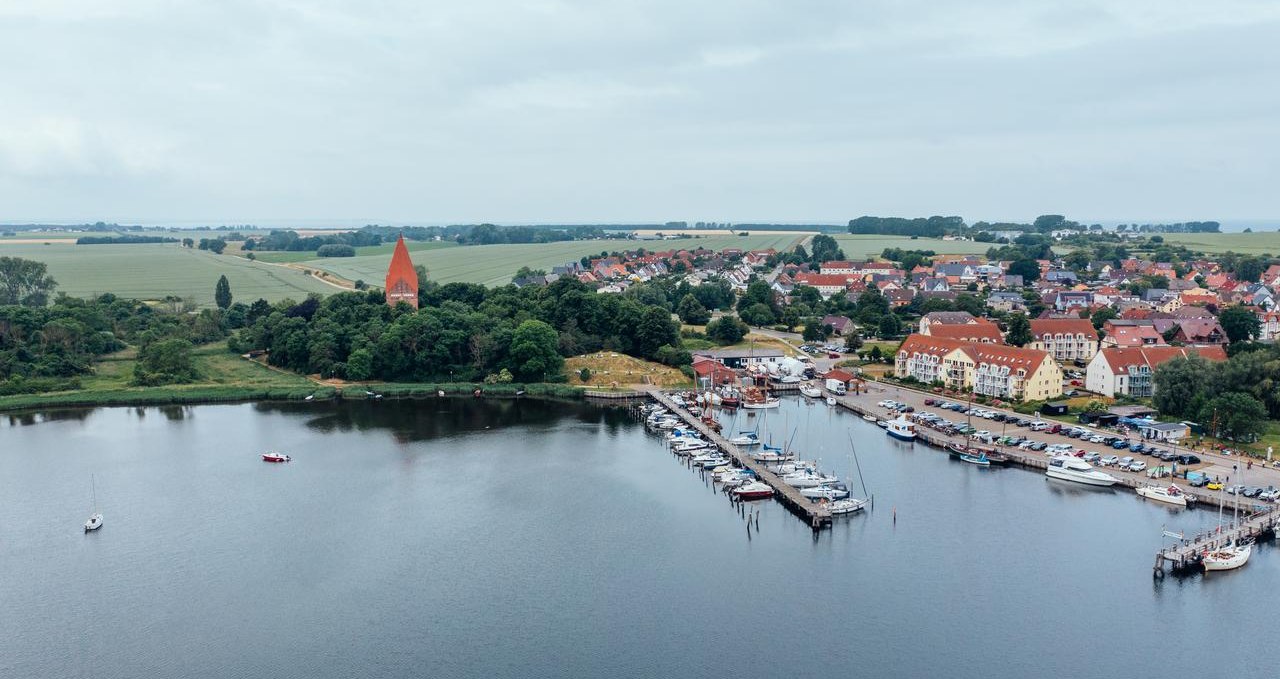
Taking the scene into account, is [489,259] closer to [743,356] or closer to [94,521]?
[743,356]

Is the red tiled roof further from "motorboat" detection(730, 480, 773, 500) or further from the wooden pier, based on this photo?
"motorboat" detection(730, 480, 773, 500)

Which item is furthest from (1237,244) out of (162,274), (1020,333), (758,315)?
(162,274)

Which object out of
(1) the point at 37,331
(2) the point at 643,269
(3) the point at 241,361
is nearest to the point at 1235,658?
(3) the point at 241,361

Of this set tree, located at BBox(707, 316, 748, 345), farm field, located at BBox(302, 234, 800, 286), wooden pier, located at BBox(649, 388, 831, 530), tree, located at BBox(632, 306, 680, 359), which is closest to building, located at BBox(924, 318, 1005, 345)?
tree, located at BBox(707, 316, 748, 345)

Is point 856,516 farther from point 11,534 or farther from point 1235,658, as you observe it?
point 11,534

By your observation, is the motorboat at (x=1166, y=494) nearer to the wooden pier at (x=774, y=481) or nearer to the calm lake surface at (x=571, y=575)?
the calm lake surface at (x=571, y=575)

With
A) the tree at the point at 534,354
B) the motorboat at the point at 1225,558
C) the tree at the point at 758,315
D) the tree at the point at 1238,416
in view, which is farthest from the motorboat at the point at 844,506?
the tree at the point at 758,315
